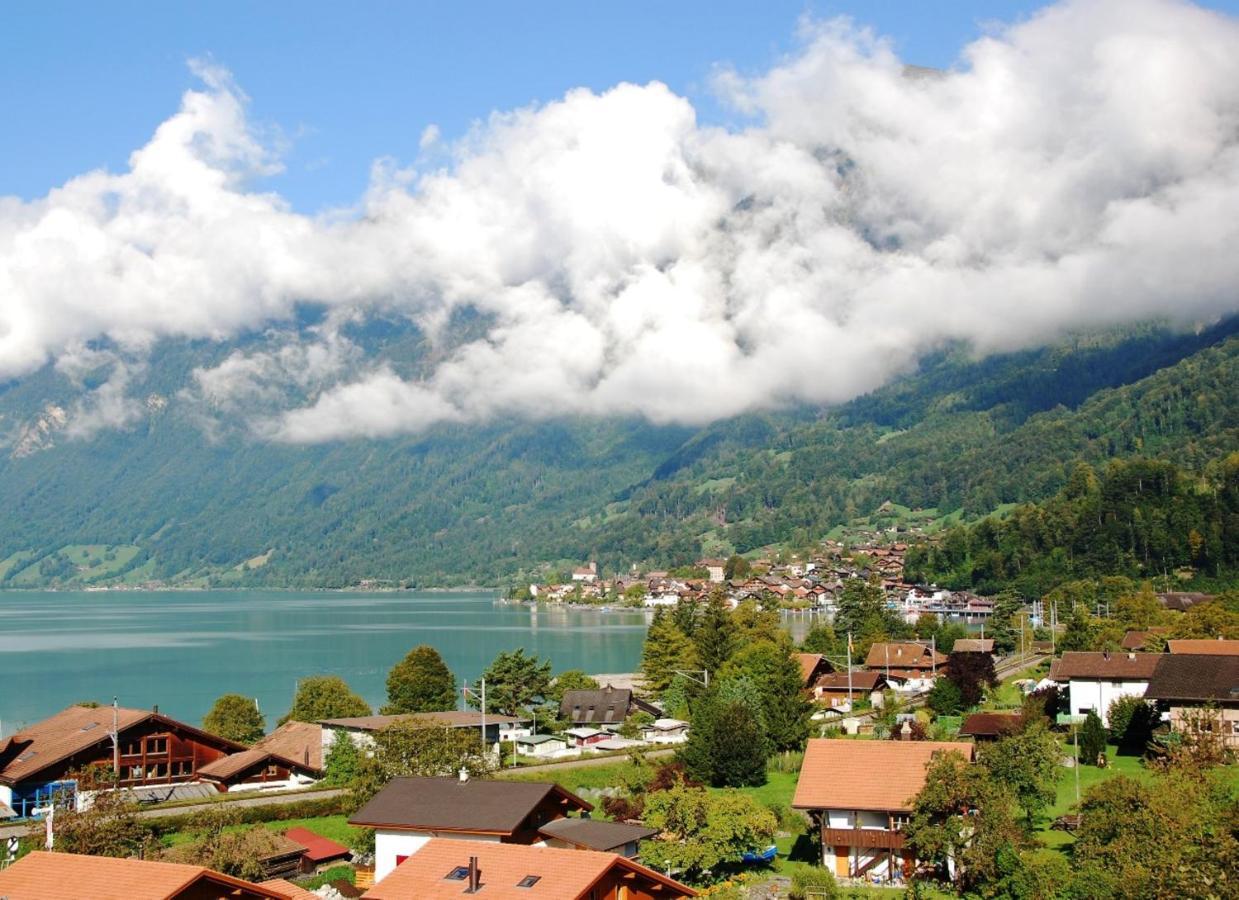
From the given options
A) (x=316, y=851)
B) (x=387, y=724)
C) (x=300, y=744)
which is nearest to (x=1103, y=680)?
(x=387, y=724)

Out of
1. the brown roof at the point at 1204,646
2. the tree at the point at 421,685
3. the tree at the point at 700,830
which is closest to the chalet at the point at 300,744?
the tree at the point at 421,685

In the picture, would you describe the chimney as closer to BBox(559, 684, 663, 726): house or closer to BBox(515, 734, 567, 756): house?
BBox(515, 734, 567, 756): house

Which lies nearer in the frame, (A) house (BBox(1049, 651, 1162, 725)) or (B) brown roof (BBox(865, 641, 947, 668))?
(A) house (BBox(1049, 651, 1162, 725))

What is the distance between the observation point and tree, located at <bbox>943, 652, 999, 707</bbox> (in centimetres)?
6438

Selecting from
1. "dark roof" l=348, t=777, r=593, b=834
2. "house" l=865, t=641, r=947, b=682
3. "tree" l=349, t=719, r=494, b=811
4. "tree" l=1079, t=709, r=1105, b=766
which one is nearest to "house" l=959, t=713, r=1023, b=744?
"tree" l=1079, t=709, r=1105, b=766

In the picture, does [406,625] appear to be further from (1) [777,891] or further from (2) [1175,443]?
(1) [777,891]

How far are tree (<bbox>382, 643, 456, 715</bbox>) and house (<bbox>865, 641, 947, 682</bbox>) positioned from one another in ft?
A: 97.8

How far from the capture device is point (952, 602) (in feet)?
529

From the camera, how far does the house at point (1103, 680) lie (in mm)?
55656

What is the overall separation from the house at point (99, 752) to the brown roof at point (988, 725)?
30617 millimetres

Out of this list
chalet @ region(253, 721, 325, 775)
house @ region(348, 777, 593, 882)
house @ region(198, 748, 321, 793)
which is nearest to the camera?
house @ region(348, 777, 593, 882)

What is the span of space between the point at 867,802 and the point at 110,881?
63.9ft

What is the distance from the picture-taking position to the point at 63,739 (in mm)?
48281

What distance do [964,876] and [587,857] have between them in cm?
1079
